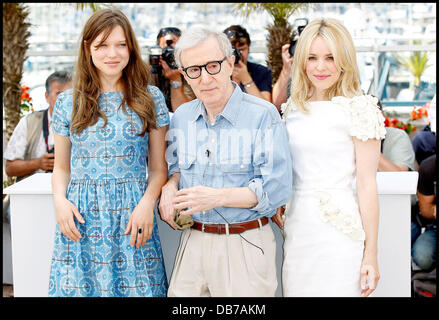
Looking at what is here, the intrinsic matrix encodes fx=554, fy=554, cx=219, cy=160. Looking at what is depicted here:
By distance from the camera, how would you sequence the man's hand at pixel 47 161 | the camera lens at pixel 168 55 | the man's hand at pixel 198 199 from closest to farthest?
the man's hand at pixel 198 199 < the camera lens at pixel 168 55 < the man's hand at pixel 47 161

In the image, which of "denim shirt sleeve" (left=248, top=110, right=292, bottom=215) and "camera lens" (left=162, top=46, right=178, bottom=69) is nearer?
"denim shirt sleeve" (left=248, top=110, right=292, bottom=215)

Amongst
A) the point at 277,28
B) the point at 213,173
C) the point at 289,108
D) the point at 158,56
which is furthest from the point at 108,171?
the point at 277,28

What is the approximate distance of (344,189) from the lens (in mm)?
2000

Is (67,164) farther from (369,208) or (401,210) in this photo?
(401,210)

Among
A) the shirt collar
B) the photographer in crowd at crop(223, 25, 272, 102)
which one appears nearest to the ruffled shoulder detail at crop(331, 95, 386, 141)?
the shirt collar

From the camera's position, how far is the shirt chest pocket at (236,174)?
74.9 inches

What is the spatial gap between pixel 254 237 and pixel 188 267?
0.87 ft

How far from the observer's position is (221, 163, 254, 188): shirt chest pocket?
6.24 ft

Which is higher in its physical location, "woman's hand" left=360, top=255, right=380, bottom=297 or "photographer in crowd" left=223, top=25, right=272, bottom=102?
"photographer in crowd" left=223, top=25, right=272, bottom=102

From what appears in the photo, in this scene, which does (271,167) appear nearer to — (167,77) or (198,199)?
(198,199)

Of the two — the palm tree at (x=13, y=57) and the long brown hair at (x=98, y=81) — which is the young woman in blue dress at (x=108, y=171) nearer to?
the long brown hair at (x=98, y=81)

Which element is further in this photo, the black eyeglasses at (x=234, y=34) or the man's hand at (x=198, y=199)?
the black eyeglasses at (x=234, y=34)

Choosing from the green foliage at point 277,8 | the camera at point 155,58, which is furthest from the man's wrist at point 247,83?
the green foliage at point 277,8

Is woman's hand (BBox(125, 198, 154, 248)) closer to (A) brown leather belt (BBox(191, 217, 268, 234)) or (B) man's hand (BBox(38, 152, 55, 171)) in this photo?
(A) brown leather belt (BBox(191, 217, 268, 234))
